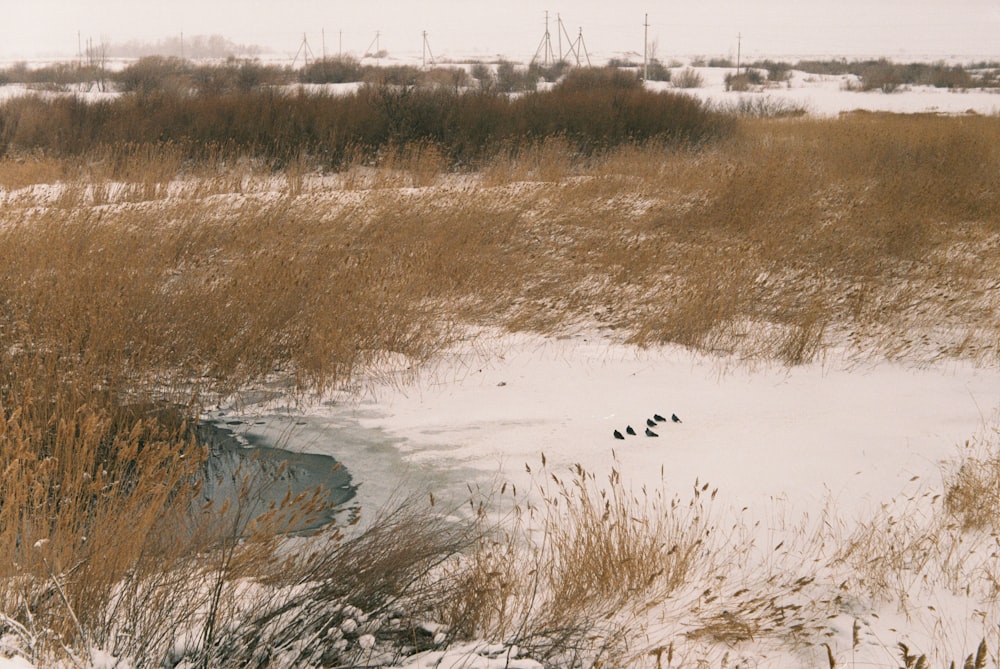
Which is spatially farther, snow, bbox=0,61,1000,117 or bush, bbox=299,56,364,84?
bush, bbox=299,56,364,84

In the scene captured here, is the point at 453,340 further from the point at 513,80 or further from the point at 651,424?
the point at 513,80

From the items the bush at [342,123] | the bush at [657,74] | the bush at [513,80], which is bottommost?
the bush at [342,123]

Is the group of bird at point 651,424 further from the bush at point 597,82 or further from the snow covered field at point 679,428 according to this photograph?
the bush at point 597,82

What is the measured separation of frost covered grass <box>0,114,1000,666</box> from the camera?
286cm

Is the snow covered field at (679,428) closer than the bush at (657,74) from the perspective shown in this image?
Yes

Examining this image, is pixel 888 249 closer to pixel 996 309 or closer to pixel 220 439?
pixel 996 309

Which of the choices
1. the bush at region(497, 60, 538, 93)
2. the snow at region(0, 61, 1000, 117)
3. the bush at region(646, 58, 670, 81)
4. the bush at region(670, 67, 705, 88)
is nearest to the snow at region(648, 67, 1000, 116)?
the snow at region(0, 61, 1000, 117)

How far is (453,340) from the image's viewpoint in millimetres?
6738

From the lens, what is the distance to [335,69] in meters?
35.4

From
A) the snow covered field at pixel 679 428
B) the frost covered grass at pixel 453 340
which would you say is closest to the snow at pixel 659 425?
the snow covered field at pixel 679 428

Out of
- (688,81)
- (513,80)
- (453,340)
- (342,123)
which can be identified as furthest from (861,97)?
(453,340)

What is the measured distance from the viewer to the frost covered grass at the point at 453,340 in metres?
2.86

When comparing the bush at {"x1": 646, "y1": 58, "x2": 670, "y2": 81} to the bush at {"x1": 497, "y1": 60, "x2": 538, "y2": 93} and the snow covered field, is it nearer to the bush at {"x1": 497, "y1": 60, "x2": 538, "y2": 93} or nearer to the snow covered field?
the bush at {"x1": 497, "y1": 60, "x2": 538, "y2": 93}

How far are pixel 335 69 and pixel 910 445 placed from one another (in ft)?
111
